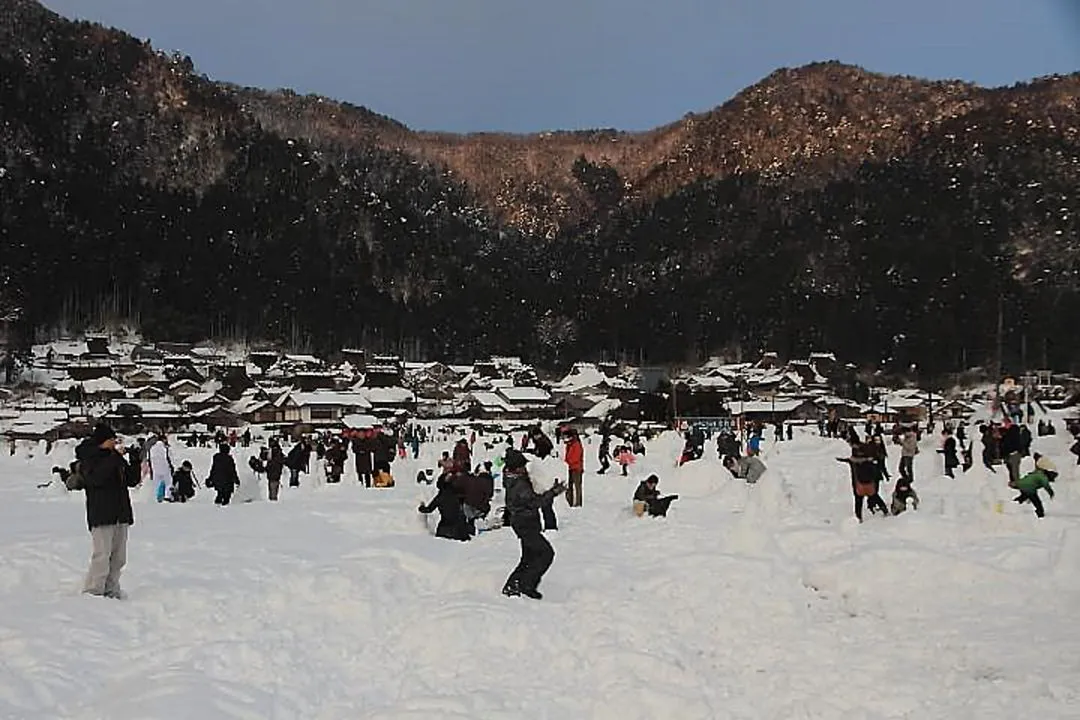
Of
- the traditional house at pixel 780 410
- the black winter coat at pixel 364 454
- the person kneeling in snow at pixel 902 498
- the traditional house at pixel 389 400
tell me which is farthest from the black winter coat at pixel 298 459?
the traditional house at pixel 389 400

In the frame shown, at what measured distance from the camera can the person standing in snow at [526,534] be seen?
7.96 metres

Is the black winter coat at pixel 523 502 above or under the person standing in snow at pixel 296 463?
above

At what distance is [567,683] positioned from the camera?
5891mm

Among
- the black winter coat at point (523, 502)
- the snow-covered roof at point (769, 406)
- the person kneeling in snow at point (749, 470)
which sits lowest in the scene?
the snow-covered roof at point (769, 406)

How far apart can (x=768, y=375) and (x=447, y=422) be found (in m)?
29.3

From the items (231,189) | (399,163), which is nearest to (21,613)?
(231,189)

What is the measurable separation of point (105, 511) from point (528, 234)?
Result: 6642 inches

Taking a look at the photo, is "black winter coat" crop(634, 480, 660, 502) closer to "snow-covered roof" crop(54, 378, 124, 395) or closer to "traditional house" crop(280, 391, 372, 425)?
"traditional house" crop(280, 391, 372, 425)

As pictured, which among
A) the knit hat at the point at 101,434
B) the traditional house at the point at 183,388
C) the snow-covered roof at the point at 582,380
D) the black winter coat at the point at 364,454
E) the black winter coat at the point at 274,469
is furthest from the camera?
the snow-covered roof at the point at 582,380

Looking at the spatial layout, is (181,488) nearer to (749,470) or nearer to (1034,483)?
(749,470)

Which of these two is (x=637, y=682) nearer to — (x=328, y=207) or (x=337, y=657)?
(x=337, y=657)

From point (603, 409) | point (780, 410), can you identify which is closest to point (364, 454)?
point (603, 409)

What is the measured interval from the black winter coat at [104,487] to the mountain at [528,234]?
283ft

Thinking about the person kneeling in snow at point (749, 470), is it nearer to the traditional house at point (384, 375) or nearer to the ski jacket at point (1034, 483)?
the ski jacket at point (1034, 483)
